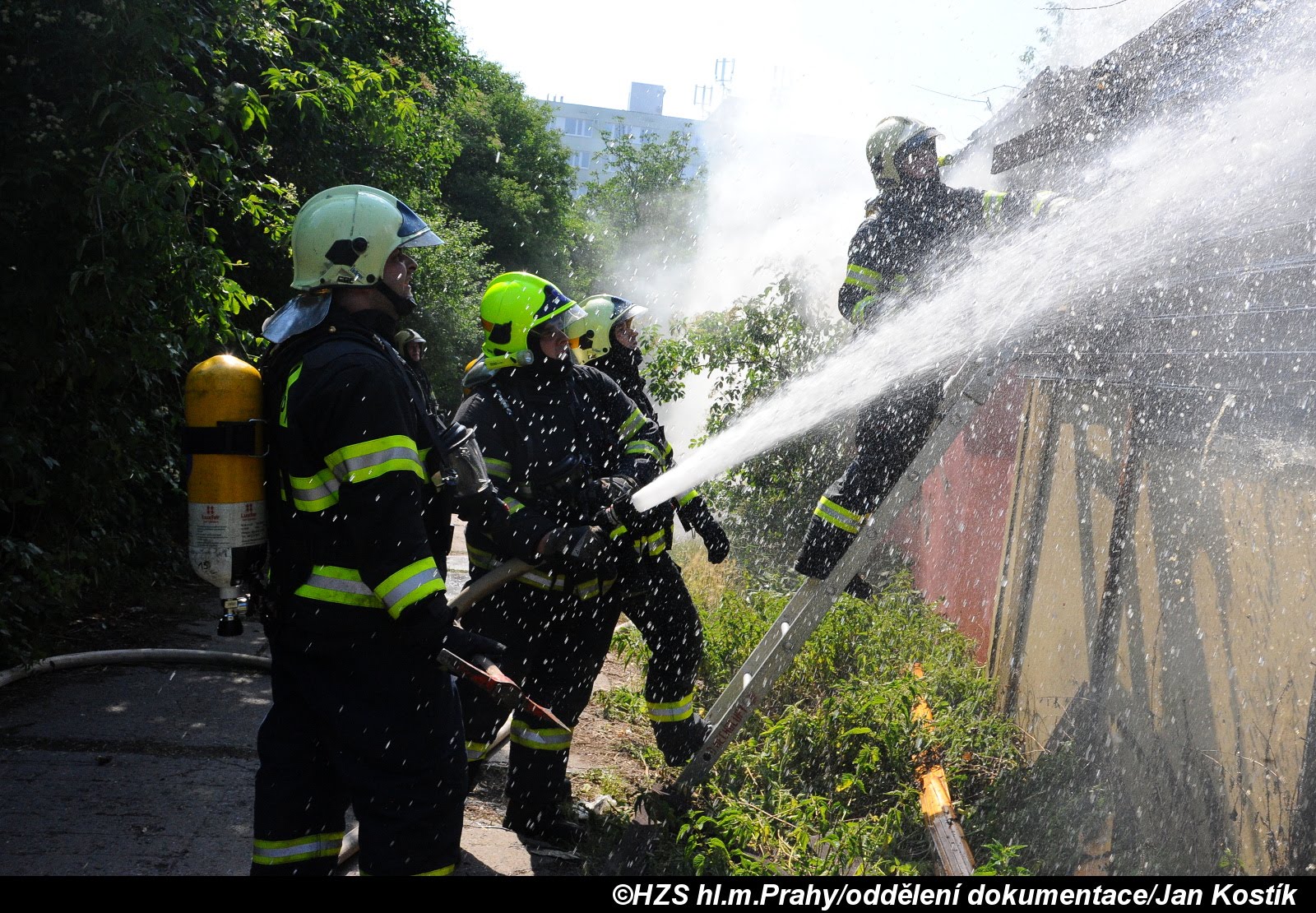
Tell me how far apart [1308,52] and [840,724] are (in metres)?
2.91

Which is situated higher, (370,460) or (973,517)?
(370,460)

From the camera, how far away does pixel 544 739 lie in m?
3.62

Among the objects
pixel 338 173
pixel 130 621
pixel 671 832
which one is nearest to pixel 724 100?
pixel 338 173

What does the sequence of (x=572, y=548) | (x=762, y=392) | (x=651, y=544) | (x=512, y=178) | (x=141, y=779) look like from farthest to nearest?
(x=512, y=178), (x=762, y=392), (x=141, y=779), (x=651, y=544), (x=572, y=548)

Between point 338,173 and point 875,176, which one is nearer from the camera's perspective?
point 875,176

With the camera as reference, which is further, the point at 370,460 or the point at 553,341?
the point at 553,341

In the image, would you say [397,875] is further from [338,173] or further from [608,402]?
[338,173]

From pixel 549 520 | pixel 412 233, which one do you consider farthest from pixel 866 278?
pixel 412 233

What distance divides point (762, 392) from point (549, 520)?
4495 millimetres

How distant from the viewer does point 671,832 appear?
3619 mm

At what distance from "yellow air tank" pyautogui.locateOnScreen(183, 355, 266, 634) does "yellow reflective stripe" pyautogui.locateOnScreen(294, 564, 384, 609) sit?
0.20 m

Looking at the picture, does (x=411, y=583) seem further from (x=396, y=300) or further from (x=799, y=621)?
(x=799, y=621)

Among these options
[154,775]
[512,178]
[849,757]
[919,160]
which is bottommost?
[154,775]

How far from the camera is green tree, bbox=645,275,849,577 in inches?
298
